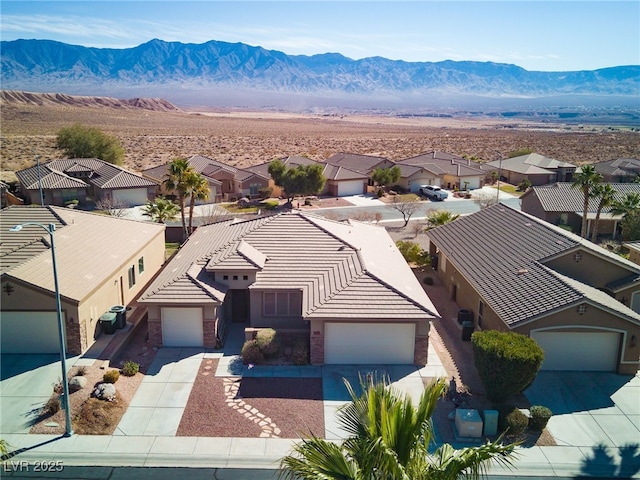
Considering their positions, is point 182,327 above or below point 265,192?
below

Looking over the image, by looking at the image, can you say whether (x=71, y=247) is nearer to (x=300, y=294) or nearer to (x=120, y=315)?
(x=120, y=315)

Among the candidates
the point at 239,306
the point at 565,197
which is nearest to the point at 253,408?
the point at 239,306

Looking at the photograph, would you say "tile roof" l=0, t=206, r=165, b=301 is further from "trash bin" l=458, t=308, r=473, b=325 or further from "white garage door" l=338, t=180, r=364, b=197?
"white garage door" l=338, t=180, r=364, b=197

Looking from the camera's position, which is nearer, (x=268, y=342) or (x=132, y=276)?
(x=268, y=342)

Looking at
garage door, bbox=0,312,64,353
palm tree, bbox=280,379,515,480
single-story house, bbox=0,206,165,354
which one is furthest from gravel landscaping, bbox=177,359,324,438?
palm tree, bbox=280,379,515,480

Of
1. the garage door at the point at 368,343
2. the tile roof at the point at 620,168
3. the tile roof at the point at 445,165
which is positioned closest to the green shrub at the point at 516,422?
the garage door at the point at 368,343

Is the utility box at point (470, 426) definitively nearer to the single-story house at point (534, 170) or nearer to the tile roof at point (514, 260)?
the tile roof at point (514, 260)

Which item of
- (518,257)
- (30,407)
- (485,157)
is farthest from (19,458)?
(485,157)
